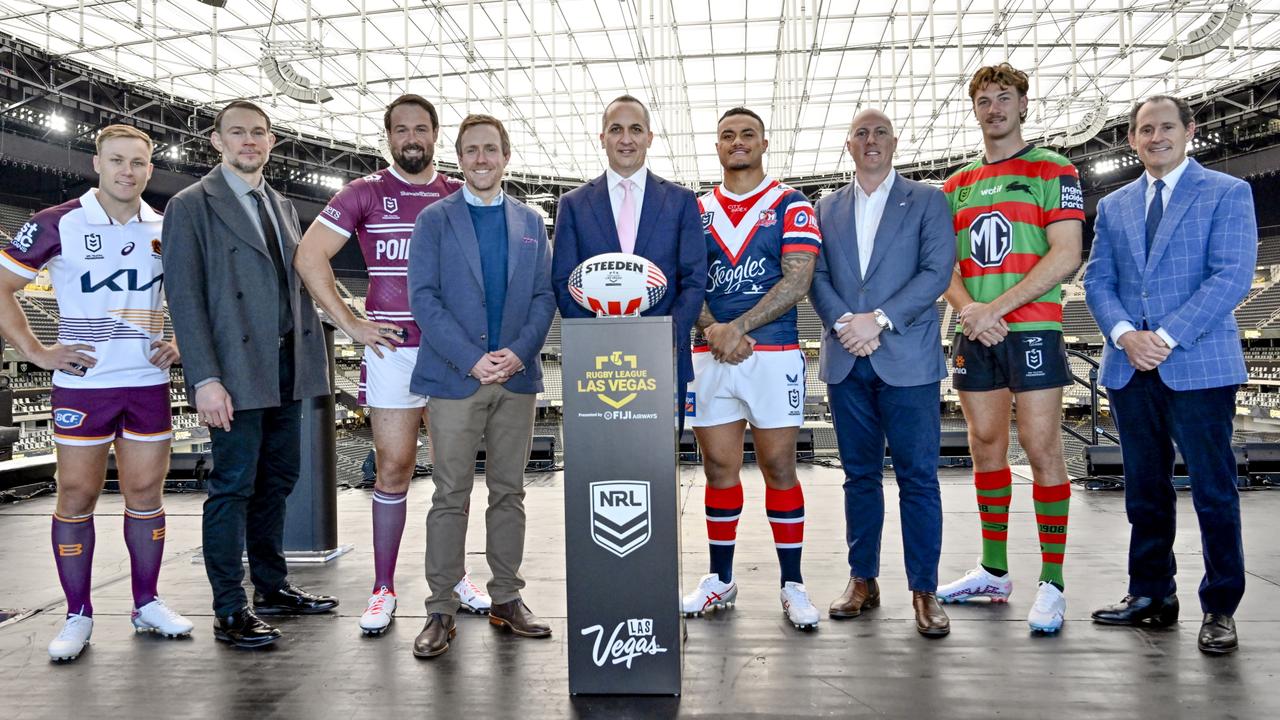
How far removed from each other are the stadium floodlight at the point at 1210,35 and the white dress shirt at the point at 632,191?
12.5 meters

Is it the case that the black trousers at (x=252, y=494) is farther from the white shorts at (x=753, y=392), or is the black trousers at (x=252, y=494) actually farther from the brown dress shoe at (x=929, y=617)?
the brown dress shoe at (x=929, y=617)

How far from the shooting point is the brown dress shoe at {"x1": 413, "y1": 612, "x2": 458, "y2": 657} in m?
2.34

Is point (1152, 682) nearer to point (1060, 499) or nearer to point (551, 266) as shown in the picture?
point (1060, 499)

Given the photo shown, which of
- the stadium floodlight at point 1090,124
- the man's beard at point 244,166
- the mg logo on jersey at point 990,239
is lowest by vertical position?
the mg logo on jersey at point 990,239

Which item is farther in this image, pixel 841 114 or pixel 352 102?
pixel 841 114

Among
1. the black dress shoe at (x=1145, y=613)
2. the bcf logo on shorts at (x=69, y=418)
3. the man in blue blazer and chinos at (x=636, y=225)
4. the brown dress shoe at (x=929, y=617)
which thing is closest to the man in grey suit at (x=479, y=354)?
the man in blue blazer and chinos at (x=636, y=225)

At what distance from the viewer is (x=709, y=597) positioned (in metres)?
2.75

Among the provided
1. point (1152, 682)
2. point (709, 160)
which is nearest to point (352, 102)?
point (709, 160)

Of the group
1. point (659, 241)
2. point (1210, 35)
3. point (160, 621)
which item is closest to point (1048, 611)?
point (659, 241)

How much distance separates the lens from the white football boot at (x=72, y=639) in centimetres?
236

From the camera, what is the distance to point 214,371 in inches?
101

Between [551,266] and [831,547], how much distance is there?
6.49 ft

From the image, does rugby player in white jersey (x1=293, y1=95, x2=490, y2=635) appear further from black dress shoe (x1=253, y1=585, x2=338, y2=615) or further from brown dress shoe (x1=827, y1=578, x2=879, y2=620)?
brown dress shoe (x1=827, y1=578, x2=879, y2=620)

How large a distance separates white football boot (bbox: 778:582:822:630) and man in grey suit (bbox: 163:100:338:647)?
5.38 feet
